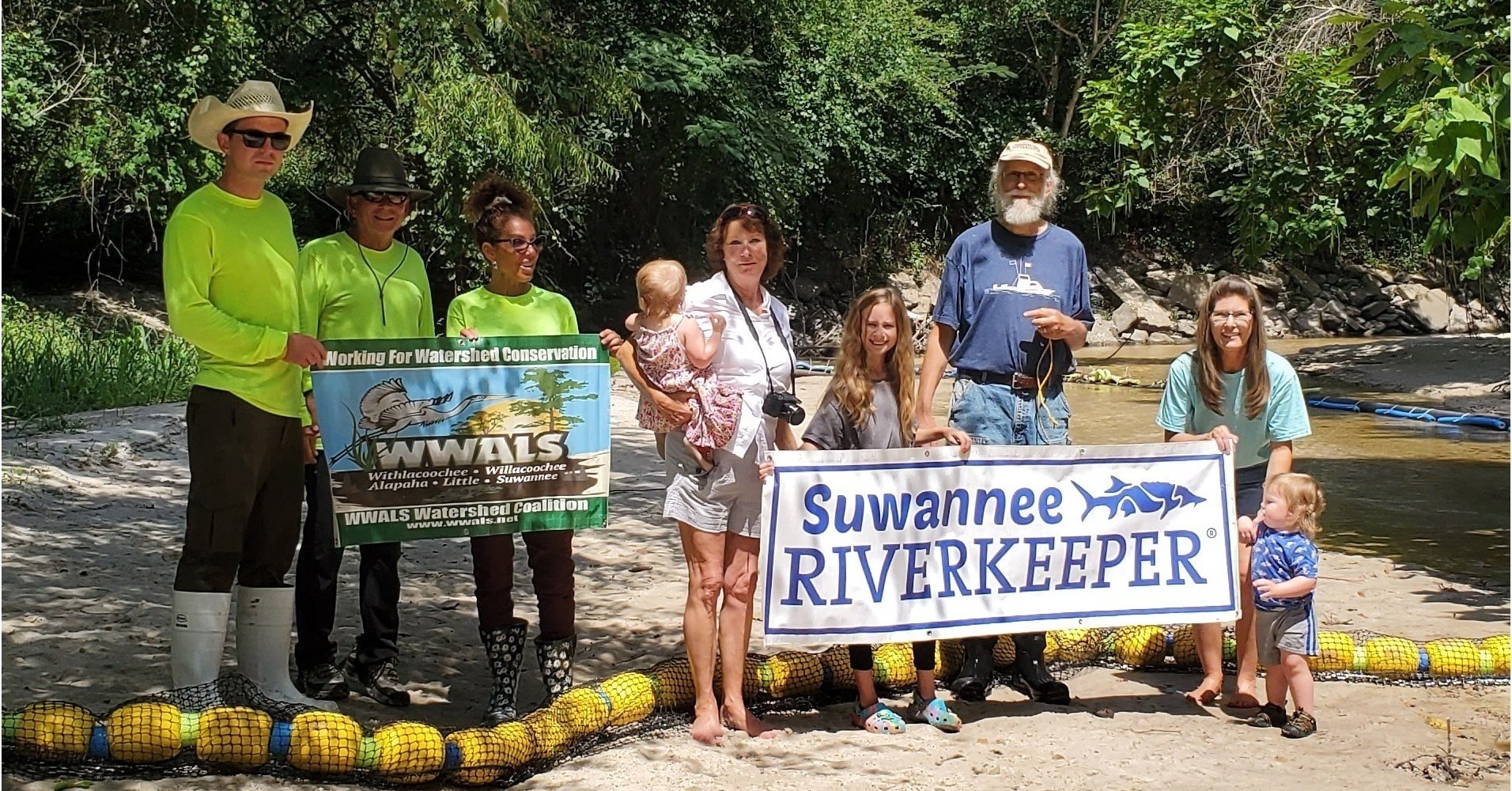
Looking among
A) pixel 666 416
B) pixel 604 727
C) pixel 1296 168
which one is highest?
A: pixel 1296 168

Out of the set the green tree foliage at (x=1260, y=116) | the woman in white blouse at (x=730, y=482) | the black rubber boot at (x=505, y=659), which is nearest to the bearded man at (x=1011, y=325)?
the woman in white blouse at (x=730, y=482)

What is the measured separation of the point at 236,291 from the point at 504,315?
96cm

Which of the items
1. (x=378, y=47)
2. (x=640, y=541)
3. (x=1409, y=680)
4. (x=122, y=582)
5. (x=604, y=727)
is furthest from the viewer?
(x=378, y=47)

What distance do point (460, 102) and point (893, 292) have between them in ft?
33.5

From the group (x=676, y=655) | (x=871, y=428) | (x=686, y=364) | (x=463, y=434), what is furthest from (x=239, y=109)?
(x=676, y=655)

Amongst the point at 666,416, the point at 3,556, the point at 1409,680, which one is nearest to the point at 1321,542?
the point at 1409,680

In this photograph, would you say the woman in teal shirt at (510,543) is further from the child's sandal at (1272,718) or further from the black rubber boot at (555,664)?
the child's sandal at (1272,718)

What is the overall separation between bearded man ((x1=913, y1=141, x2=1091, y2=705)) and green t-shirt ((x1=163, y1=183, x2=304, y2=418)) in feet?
7.26

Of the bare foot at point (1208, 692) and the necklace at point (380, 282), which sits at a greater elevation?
the necklace at point (380, 282)

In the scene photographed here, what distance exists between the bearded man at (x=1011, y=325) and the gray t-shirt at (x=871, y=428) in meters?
0.13

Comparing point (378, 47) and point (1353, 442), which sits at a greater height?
point (378, 47)

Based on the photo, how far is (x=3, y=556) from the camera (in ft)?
23.5

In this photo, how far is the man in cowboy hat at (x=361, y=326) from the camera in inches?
204

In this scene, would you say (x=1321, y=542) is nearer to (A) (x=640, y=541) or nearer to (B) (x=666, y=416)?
(A) (x=640, y=541)
